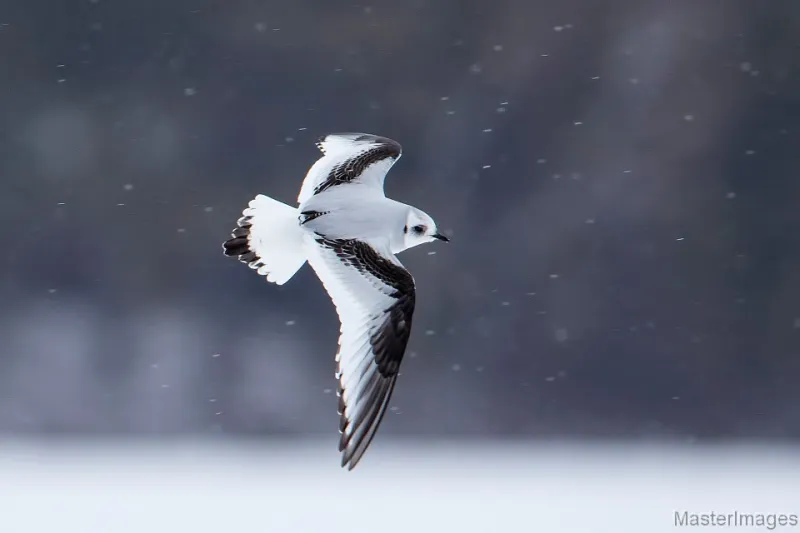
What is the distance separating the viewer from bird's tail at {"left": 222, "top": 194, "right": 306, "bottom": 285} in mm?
2217

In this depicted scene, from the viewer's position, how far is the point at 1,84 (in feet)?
16.3

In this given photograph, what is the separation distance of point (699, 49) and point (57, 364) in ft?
11.5

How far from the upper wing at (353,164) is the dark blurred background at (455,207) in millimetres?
2372

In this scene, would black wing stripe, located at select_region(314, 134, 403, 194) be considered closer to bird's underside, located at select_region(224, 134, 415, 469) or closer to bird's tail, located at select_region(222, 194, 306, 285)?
bird's underside, located at select_region(224, 134, 415, 469)

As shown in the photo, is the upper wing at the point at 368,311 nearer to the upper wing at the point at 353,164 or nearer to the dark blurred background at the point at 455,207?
the upper wing at the point at 353,164

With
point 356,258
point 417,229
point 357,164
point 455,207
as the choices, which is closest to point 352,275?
point 356,258

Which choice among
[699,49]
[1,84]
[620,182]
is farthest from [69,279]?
[699,49]

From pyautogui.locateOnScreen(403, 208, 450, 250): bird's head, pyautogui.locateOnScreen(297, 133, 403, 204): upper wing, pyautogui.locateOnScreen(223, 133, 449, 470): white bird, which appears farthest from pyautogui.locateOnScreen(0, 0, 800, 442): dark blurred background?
pyautogui.locateOnScreen(403, 208, 450, 250): bird's head

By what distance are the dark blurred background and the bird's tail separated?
8.09 feet

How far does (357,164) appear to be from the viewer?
2.28m

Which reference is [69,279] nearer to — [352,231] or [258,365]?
[258,365]

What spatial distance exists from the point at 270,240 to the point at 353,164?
255 millimetres

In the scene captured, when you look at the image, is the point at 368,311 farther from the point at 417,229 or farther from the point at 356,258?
the point at 417,229

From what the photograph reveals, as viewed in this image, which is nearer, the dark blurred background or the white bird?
the white bird
